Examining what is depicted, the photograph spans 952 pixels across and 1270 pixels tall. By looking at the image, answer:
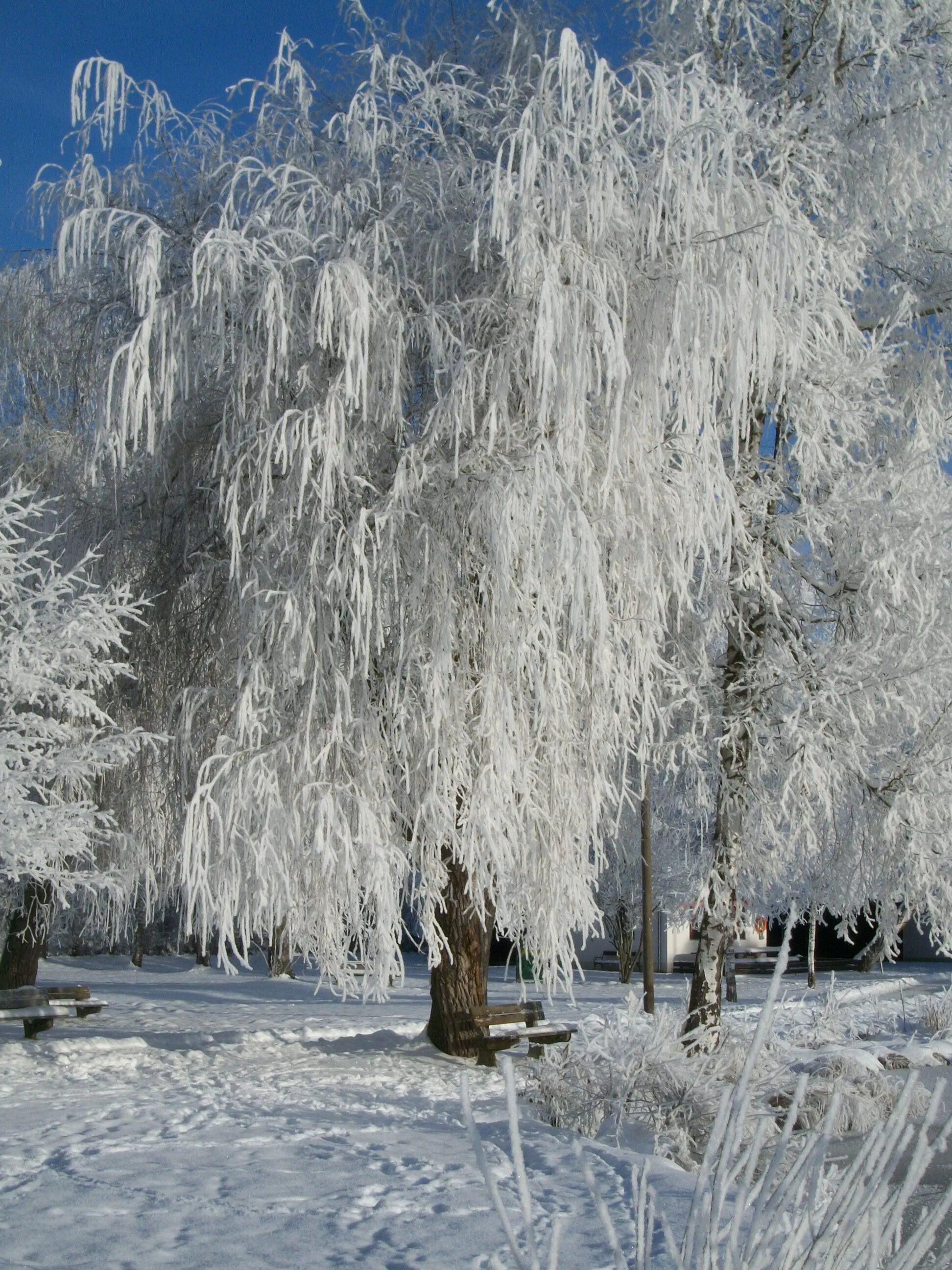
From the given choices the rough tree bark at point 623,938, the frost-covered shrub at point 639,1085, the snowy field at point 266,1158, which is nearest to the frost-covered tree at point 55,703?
the snowy field at point 266,1158

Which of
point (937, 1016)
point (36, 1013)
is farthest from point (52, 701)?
point (937, 1016)

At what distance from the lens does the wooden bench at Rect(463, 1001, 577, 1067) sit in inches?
360

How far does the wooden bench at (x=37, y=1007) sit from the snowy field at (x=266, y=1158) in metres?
0.30

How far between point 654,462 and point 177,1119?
4930mm

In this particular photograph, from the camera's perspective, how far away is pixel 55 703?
994cm

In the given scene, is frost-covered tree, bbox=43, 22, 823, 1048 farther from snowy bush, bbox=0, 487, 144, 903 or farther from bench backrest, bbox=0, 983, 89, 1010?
bench backrest, bbox=0, 983, 89, 1010

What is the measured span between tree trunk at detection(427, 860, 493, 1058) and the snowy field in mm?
185

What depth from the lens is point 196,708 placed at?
8625 mm

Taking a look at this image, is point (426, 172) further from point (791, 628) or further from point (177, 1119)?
point (177, 1119)

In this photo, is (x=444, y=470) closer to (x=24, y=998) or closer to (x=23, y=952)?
(x=24, y=998)

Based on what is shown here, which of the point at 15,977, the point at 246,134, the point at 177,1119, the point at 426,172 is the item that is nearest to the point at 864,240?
the point at 426,172

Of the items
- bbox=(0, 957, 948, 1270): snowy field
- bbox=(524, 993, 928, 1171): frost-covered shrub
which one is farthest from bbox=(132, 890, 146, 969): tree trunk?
bbox=(524, 993, 928, 1171): frost-covered shrub

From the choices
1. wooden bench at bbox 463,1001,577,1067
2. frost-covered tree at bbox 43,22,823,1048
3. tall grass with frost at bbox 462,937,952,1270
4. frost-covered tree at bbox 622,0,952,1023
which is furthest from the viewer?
frost-covered tree at bbox 622,0,952,1023

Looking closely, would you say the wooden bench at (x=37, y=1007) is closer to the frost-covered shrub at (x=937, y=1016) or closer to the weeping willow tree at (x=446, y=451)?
the weeping willow tree at (x=446, y=451)
